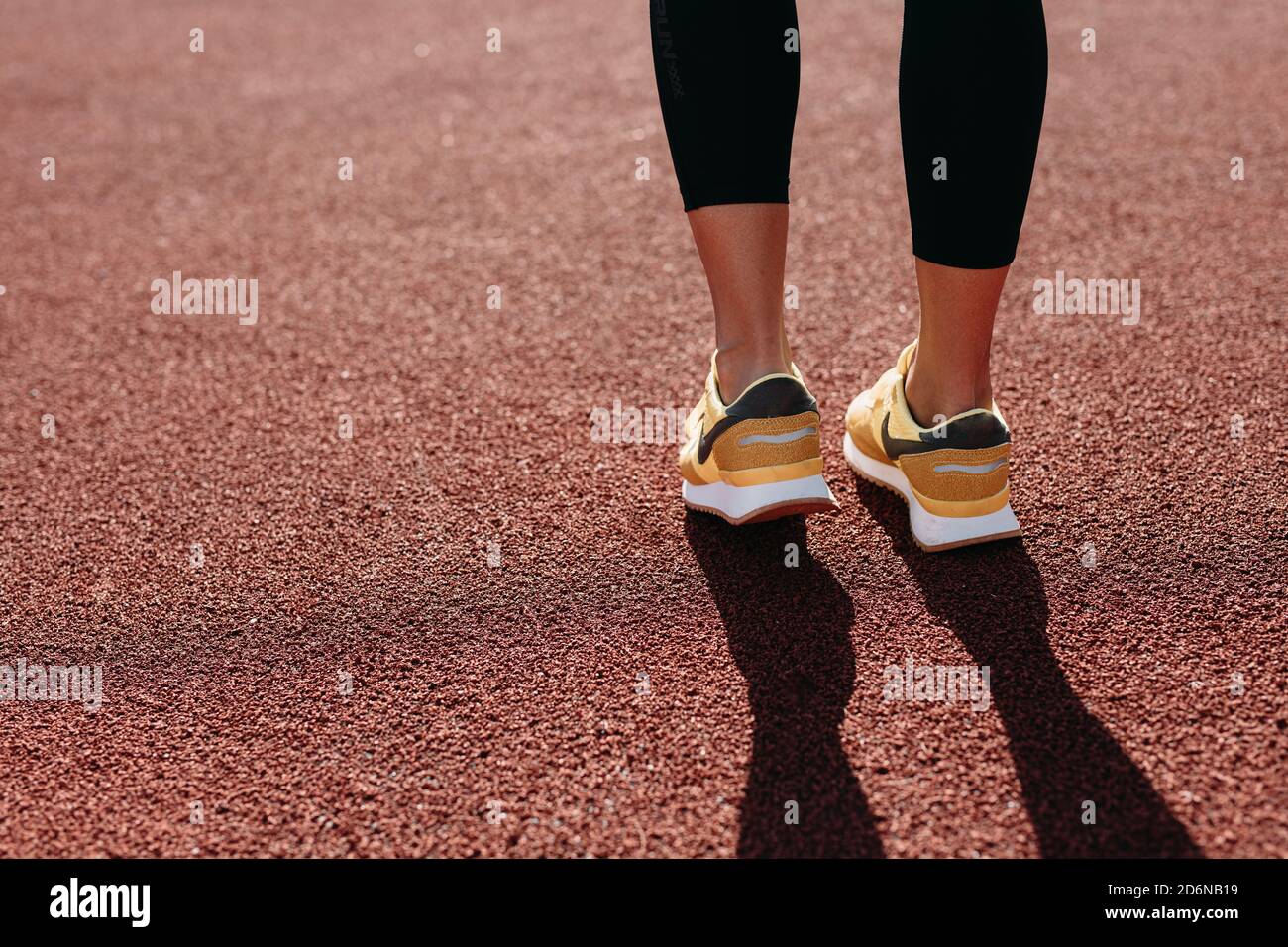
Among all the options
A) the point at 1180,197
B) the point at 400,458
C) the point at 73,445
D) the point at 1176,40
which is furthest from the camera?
the point at 1176,40

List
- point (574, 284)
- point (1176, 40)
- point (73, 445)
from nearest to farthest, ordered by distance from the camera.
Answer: point (73, 445)
point (574, 284)
point (1176, 40)

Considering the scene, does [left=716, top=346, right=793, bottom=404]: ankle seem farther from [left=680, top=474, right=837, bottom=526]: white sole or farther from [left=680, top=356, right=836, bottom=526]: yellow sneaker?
[left=680, top=474, right=837, bottom=526]: white sole

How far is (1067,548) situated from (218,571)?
1.54 meters

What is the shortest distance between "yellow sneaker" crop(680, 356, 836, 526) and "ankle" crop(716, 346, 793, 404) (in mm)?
23

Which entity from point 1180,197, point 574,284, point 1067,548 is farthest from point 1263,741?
point 1180,197

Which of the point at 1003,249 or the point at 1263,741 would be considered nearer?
the point at 1263,741

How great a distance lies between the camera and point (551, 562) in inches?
84.5

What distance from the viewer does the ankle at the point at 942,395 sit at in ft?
6.61

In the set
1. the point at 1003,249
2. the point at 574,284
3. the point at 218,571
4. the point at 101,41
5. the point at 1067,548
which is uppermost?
the point at 101,41

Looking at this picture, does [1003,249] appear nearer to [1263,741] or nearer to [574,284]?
[1263,741]

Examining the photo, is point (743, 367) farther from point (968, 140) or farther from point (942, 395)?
point (968, 140)

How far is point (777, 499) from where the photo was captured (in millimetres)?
1992
